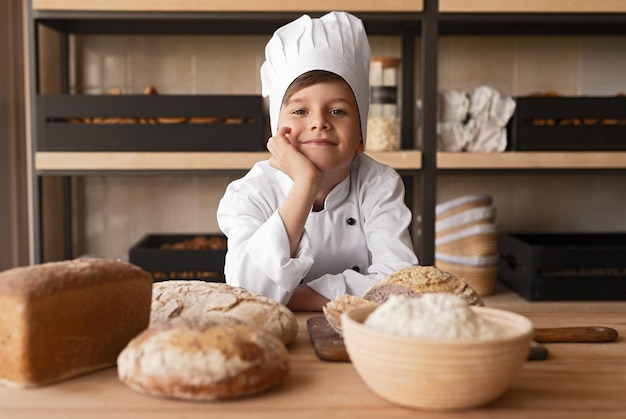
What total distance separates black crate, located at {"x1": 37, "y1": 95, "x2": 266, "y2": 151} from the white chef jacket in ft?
1.97

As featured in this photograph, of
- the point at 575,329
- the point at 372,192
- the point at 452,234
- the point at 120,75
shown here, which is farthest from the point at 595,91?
the point at 575,329

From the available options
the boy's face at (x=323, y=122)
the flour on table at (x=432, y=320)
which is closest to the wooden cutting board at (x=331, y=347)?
the flour on table at (x=432, y=320)

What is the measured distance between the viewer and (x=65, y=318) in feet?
2.57

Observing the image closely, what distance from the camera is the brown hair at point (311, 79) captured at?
1.43 metres

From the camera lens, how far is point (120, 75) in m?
2.64

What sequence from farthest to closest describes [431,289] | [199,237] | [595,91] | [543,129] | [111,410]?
[595,91] → [199,237] → [543,129] → [431,289] → [111,410]

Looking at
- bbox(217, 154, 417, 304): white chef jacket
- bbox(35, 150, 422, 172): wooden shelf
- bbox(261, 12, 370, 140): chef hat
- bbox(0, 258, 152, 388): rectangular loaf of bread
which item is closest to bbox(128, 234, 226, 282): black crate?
bbox(35, 150, 422, 172): wooden shelf

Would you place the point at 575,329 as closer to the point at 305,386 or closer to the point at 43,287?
the point at 305,386

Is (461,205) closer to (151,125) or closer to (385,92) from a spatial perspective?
(385,92)

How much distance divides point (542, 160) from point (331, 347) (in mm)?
1580

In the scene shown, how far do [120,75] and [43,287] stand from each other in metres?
2.00

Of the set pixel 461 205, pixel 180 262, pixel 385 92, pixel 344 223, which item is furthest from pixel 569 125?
pixel 180 262

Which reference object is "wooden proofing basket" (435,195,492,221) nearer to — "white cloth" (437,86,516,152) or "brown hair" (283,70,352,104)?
"white cloth" (437,86,516,152)

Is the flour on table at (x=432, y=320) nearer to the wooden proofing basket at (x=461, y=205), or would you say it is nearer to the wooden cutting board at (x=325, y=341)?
the wooden cutting board at (x=325, y=341)
